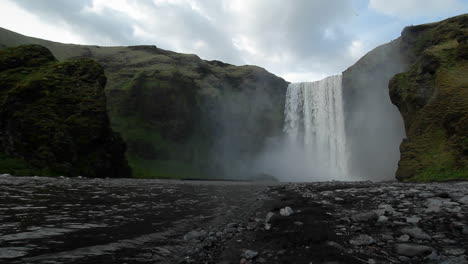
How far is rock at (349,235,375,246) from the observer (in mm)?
4898

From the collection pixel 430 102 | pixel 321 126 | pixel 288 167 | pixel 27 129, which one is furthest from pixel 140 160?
pixel 430 102

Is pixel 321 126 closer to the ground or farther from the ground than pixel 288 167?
farther from the ground

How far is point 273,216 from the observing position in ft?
27.8

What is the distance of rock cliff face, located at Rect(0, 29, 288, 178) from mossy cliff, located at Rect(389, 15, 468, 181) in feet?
187

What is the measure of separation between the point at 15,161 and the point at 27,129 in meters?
5.96

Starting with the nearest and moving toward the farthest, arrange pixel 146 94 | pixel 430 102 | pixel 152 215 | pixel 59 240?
pixel 59 240 → pixel 152 215 → pixel 430 102 → pixel 146 94

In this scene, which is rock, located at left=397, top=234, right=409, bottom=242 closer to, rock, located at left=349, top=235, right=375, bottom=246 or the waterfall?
rock, located at left=349, top=235, right=375, bottom=246

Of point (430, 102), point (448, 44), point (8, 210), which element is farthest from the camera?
point (448, 44)

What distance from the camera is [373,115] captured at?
67.2 m

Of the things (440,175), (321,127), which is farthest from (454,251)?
(321,127)

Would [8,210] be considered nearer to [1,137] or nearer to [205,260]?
[205,260]

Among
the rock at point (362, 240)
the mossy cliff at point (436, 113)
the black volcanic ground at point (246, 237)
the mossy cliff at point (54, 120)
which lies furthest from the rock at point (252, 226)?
the mossy cliff at point (54, 120)

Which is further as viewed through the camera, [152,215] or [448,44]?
[448,44]

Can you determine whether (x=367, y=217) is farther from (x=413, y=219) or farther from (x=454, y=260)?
(x=454, y=260)
